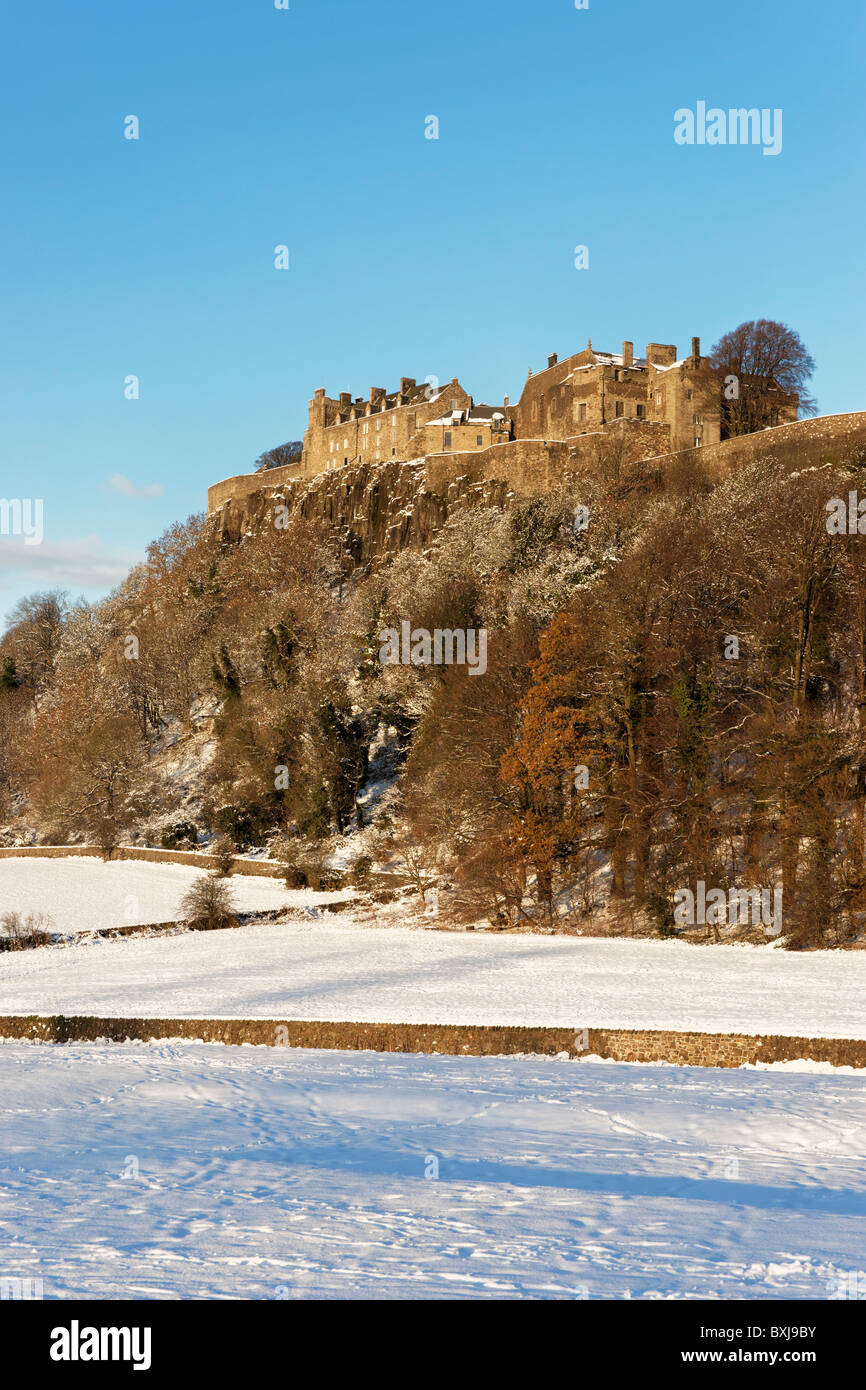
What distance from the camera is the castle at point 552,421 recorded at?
63000 millimetres

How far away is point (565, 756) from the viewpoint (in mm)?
31828

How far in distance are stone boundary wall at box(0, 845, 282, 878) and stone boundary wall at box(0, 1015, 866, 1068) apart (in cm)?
2226

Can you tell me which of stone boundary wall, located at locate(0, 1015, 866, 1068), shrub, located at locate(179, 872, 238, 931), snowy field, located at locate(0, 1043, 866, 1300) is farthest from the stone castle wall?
snowy field, located at locate(0, 1043, 866, 1300)

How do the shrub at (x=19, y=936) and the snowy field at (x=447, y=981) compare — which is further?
the shrub at (x=19, y=936)

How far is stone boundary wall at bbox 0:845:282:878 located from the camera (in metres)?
43.1

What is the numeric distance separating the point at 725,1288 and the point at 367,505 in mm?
71776

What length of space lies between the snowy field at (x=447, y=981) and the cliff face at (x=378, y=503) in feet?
135

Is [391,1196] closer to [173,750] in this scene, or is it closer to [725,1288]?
[725,1288]

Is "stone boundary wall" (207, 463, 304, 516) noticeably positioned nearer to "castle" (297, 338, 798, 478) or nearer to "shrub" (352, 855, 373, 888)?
"castle" (297, 338, 798, 478)

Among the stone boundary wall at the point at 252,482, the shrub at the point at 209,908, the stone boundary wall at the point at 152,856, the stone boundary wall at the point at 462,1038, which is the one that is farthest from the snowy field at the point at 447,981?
the stone boundary wall at the point at 252,482

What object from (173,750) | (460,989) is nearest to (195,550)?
(173,750)

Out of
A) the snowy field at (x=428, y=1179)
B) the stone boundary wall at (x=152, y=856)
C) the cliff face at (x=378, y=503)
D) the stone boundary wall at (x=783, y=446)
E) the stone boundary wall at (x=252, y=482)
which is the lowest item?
the snowy field at (x=428, y=1179)

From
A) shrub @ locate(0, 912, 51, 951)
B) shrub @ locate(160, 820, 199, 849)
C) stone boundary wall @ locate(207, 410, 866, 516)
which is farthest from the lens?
shrub @ locate(160, 820, 199, 849)

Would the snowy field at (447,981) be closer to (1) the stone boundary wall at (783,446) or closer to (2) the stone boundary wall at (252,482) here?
(1) the stone boundary wall at (783,446)
